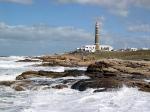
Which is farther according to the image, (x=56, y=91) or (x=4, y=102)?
(x=56, y=91)

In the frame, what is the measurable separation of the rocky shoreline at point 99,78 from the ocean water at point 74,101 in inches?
34.1

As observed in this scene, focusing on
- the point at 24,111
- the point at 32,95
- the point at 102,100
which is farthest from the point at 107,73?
the point at 24,111

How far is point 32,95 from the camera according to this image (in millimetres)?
24859

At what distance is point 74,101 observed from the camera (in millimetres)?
21625

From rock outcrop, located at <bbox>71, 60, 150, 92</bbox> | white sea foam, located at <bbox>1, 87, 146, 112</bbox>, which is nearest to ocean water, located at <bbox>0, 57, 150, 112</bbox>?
white sea foam, located at <bbox>1, 87, 146, 112</bbox>

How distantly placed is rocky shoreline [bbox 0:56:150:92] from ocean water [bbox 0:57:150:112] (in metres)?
0.87

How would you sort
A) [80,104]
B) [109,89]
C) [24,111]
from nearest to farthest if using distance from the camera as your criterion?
[24,111], [80,104], [109,89]

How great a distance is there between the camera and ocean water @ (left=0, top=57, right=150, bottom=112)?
18.9 metres

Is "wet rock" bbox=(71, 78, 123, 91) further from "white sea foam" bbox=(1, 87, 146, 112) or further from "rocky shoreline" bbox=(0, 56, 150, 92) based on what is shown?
"white sea foam" bbox=(1, 87, 146, 112)

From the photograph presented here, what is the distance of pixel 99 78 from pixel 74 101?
9.08 m

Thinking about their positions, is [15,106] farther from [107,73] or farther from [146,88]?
[107,73]

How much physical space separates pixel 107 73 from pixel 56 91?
1011 cm

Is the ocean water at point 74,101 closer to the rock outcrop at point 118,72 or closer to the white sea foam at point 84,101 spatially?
the white sea foam at point 84,101

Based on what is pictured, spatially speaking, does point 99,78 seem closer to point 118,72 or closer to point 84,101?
point 118,72
